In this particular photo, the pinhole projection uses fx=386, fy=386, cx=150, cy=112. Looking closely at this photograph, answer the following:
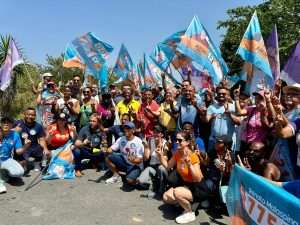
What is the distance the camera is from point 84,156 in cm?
835

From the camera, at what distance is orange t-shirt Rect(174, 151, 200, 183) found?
5688 mm

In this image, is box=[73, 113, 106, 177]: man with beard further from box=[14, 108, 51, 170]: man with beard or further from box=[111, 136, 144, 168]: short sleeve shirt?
box=[111, 136, 144, 168]: short sleeve shirt

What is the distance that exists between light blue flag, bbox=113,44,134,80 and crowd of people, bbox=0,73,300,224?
5.72ft

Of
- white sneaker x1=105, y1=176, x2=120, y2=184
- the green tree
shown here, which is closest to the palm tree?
the green tree

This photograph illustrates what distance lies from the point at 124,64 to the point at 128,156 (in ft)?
15.6

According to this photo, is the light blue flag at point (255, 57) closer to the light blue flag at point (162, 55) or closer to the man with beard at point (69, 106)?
the light blue flag at point (162, 55)

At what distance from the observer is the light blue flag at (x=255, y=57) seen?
22.3ft

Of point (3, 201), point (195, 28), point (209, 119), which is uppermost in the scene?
point (195, 28)

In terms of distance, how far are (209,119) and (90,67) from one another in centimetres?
435

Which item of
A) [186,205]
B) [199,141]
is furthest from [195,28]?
[186,205]

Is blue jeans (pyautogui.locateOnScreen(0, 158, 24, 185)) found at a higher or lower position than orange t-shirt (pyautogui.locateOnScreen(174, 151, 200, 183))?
lower

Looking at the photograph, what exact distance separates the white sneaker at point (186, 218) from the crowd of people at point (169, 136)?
0.05 feet

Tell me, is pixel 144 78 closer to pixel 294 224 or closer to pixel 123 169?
pixel 123 169

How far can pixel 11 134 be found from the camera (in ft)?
25.7
